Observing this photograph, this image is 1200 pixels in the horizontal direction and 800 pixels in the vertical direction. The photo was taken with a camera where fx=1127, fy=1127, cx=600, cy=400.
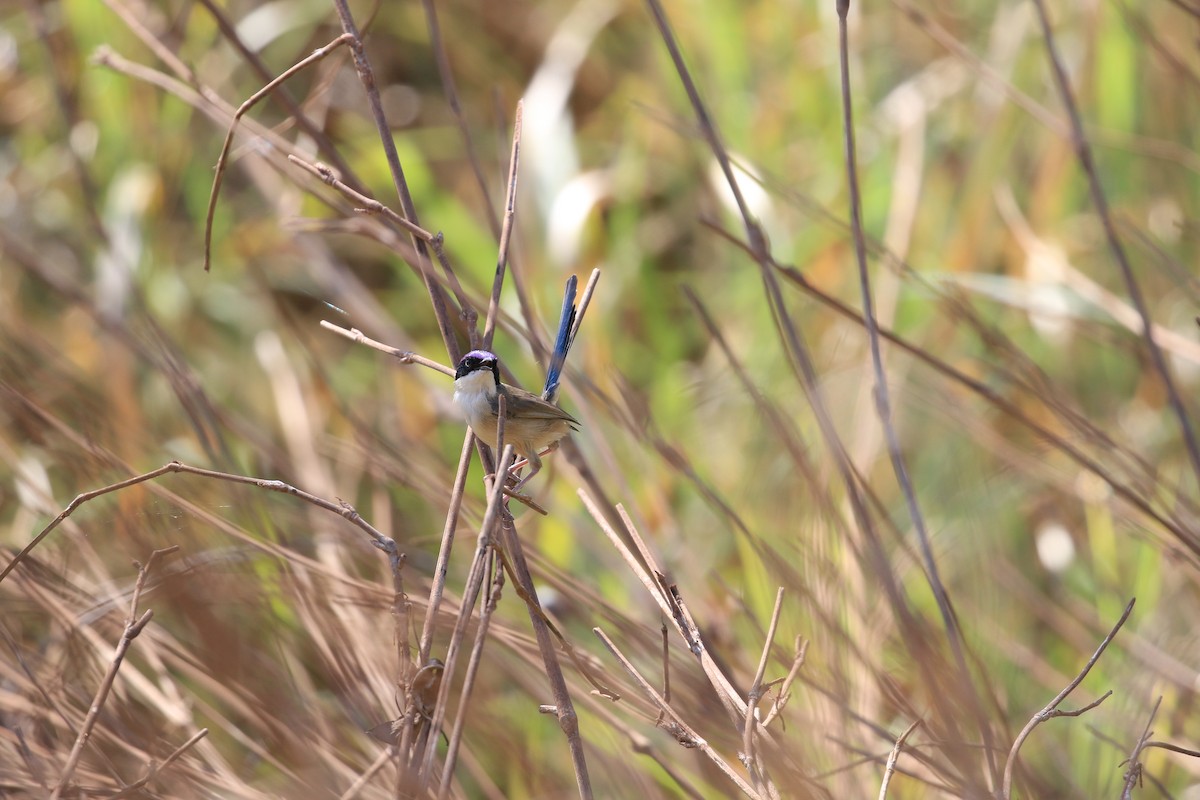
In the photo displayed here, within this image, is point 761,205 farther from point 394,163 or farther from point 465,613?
point 465,613

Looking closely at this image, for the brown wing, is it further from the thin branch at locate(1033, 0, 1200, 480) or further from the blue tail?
the thin branch at locate(1033, 0, 1200, 480)

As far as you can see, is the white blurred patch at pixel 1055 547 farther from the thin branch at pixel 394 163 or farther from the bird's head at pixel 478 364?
the thin branch at pixel 394 163

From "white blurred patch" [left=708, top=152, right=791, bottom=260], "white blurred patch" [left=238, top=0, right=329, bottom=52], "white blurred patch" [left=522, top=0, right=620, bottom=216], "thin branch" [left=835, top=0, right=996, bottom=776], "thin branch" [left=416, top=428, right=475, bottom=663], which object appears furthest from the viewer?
"white blurred patch" [left=238, top=0, right=329, bottom=52]

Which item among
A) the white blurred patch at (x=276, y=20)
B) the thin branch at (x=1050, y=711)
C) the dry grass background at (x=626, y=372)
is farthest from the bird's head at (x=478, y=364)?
the white blurred patch at (x=276, y=20)

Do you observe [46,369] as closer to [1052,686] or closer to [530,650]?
[530,650]

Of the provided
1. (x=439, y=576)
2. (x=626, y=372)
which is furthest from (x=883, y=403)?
(x=626, y=372)

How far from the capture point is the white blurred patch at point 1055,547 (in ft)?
9.68

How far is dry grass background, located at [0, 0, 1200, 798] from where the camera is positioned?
4.83ft

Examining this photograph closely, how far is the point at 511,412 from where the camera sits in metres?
2.07

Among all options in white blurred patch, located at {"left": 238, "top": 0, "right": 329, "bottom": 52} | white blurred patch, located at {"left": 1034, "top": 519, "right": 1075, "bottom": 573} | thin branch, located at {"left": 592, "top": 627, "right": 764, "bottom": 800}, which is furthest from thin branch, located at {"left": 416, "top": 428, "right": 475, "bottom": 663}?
white blurred patch, located at {"left": 238, "top": 0, "right": 329, "bottom": 52}

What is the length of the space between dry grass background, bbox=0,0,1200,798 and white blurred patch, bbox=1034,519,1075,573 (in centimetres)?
1

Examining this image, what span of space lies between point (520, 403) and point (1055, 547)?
167 cm

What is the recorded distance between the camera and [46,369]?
2.29 meters

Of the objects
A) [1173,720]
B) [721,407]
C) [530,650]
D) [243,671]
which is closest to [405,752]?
[243,671]
